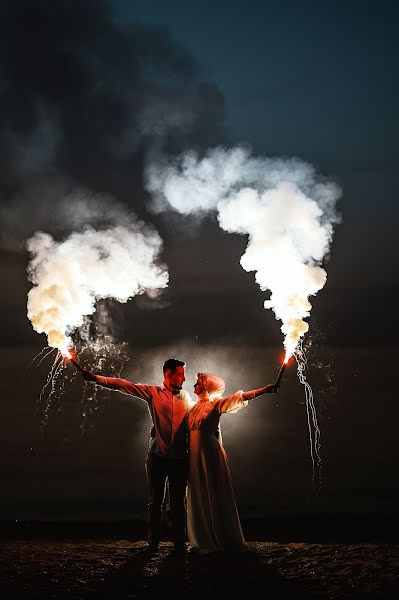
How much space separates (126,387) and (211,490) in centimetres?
170

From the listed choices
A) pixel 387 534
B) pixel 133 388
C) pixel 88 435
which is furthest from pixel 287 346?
pixel 88 435

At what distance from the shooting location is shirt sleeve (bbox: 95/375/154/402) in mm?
Result: 8805

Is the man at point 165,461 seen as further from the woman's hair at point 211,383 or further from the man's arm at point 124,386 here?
the woman's hair at point 211,383

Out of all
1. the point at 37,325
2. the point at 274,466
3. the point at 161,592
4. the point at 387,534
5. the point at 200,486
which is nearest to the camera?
the point at 161,592

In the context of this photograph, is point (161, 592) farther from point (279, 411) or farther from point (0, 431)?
point (279, 411)

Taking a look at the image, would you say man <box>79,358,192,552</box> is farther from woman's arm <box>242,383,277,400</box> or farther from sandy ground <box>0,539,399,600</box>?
woman's arm <box>242,383,277,400</box>

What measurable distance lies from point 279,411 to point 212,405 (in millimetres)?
37704

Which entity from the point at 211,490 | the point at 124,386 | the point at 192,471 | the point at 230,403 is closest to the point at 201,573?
the point at 211,490

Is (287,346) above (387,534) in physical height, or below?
above

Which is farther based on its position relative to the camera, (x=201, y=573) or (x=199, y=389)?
(x=199, y=389)

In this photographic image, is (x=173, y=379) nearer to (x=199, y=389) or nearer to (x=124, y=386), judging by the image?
(x=199, y=389)

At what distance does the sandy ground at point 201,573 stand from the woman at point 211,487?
0.30 m

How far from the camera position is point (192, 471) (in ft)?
29.0

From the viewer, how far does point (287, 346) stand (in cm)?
892
